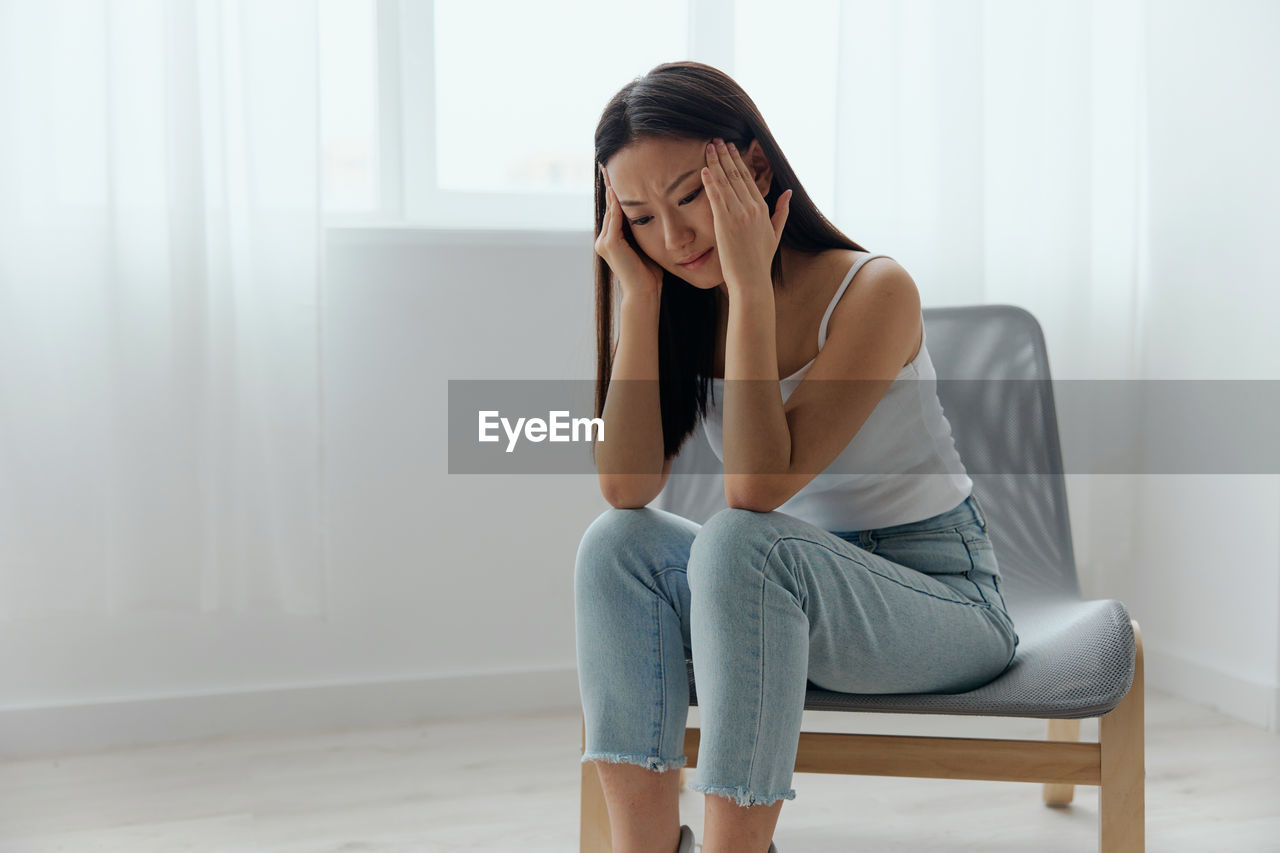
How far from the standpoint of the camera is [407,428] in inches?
71.9

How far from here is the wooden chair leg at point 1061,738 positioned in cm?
140

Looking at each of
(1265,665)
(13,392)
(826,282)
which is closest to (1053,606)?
(826,282)

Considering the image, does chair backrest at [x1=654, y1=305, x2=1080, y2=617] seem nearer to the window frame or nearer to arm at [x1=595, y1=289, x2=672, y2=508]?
arm at [x1=595, y1=289, x2=672, y2=508]

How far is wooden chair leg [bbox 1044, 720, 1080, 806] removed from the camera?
55.1 inches

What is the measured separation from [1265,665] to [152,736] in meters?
1.85

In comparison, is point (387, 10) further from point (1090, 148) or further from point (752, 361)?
point (1090, 148)

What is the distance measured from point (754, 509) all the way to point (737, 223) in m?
0.28

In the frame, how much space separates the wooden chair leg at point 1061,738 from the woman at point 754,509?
0.41 metres

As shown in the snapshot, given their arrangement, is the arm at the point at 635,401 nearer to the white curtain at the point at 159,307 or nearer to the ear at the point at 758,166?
the ear at the point at 758,166

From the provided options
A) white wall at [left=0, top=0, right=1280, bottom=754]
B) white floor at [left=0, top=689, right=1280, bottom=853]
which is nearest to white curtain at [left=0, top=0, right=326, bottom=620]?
white wall at [left=0, top=0, right=1280, bottom=754]

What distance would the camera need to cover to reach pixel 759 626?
886 mm

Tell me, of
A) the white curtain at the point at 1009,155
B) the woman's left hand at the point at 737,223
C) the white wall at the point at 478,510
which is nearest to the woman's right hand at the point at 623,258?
the woman's left hand at the point at 737,223

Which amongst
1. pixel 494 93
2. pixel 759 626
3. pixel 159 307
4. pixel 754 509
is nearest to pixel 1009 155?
pixel 494 93

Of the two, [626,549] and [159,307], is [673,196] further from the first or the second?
[159,307]
